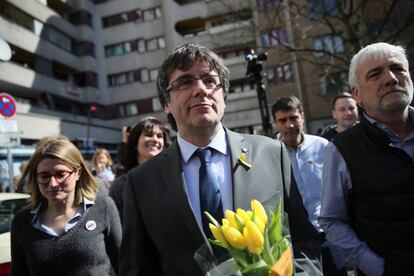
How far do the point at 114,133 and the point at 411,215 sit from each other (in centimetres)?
3160

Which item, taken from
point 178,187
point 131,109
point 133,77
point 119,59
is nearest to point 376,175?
point 178,187

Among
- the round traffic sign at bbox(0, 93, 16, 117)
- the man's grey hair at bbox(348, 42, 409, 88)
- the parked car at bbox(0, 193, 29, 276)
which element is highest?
the round traffic sign at bbox(0, 93, 16, 117)

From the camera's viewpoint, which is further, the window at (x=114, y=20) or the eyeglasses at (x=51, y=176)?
the window at (x=114, y=20)

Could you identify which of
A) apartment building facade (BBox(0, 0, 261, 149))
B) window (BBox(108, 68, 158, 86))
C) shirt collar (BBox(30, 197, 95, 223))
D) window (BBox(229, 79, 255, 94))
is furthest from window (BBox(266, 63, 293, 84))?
shirt collar (BBox(30, 197, 95, 223))

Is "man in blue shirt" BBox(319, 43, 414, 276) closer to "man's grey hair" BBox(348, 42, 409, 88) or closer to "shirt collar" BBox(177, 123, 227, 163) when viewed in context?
"man's grey hair" BBox(348, 42, 409, 88)

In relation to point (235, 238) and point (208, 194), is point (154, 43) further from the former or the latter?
point (235, 238)

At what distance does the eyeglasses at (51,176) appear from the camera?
2.89 metres

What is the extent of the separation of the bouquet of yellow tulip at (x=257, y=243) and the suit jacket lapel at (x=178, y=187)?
0.43m

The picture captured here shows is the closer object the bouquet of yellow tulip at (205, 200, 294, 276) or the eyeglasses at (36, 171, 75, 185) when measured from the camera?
the bouquet of yellow tulip at (205, 200, 294, 276)

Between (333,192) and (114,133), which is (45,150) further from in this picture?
(114,133)

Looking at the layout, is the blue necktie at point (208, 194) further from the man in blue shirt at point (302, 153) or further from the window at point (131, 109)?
the window at point (131, 109)

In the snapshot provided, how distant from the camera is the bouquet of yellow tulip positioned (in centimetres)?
122

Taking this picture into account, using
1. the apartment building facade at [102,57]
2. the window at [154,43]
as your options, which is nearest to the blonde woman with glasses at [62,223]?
the apartment building facade at [102,57]

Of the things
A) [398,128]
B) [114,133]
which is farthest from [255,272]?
[114,133]
